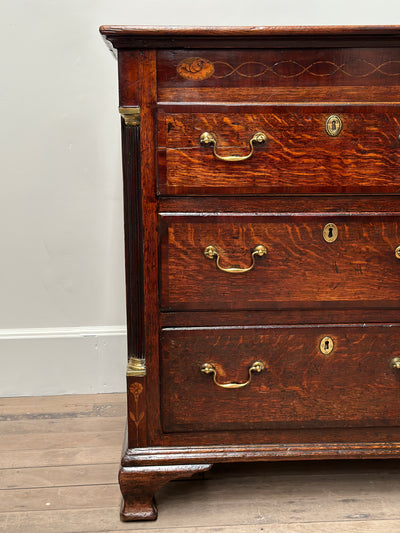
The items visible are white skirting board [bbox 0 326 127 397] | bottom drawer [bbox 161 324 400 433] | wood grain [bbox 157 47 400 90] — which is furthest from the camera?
white skirting board [bbox 0 326 127 397]

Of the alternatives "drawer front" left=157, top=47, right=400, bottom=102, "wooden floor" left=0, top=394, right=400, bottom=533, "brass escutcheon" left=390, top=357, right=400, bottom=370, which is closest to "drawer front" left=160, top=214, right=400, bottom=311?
"brass escutcheon" left=390, top=357, right=400, bottom=370

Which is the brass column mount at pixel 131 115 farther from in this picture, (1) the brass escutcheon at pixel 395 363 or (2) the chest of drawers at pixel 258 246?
(1) the brass escutcheon at pixel 395 363

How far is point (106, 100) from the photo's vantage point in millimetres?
1884

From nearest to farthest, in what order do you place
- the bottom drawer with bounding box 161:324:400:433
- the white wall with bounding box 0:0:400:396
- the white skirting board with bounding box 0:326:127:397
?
1. the bottom drawer with bounding box 161:324:400:433
2. the white wall with bounding box 0:0:400:396
3. the white skirting board with bounding box 0:326:127:397

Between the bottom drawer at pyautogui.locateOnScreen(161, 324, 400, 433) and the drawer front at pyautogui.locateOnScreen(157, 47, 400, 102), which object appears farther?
the bottom drawer at pyautogui.locateOnScreen(161, 324, 400, 433)

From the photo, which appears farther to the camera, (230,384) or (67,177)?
(67,177)

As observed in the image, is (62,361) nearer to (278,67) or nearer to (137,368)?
(137,368)

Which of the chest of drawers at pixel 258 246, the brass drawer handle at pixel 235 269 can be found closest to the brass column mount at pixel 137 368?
the chest of drawers at pixel 258 246

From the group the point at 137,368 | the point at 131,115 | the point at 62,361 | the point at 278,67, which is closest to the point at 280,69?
the point at 278,67

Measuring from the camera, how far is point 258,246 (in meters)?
1.24

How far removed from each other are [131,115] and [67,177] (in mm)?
776

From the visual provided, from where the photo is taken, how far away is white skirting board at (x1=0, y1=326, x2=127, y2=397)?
196 centimetres

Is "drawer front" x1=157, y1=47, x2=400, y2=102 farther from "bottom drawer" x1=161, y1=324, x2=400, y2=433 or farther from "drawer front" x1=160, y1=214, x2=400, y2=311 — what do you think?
"bottom drawer" x1=161, y1=324, x2=400, y2=433

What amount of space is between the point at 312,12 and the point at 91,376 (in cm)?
147
